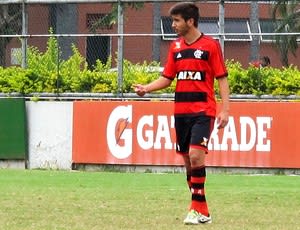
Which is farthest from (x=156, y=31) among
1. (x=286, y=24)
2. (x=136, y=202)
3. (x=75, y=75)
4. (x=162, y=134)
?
(x=136, y=202)

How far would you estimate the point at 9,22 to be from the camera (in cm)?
2214

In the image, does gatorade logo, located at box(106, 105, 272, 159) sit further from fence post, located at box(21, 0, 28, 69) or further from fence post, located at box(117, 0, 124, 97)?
fence post, located at box(21, 0, 28, 69)

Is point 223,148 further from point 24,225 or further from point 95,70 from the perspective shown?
point 24,225

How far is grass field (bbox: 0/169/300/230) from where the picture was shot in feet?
31.7

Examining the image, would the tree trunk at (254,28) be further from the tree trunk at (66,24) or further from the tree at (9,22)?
the tree at (9,22)

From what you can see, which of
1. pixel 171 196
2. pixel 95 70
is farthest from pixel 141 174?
pixel 171 196

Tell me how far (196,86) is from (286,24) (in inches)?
545

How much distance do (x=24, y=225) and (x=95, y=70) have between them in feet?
39.5

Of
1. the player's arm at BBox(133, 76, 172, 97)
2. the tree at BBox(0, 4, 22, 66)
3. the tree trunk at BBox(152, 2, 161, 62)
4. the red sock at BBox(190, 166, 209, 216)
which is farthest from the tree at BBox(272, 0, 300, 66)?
the red sock at BBox(190, 166, 209, 216)

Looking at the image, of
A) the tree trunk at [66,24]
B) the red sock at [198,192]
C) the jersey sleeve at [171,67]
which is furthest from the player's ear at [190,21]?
the tree trunk at [66,24]

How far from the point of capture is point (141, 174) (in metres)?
19.1

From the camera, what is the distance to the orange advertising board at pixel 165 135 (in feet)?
62.4

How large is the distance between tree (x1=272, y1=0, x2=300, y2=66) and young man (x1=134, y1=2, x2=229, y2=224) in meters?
10.2

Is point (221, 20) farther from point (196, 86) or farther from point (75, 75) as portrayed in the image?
point (196, 86)
